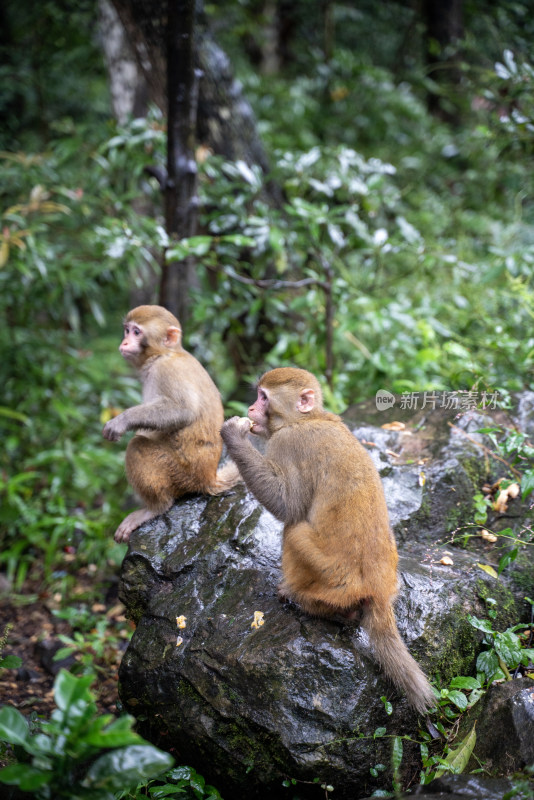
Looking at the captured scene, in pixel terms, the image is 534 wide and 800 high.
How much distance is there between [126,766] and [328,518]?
1253mm

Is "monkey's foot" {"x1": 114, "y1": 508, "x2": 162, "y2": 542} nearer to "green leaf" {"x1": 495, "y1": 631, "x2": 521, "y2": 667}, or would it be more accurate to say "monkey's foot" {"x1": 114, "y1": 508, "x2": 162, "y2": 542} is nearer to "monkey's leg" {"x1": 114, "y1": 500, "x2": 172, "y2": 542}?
"monkey's leg" {"x1": 114, "y1": 500, "x2": 172, "y2": 542}

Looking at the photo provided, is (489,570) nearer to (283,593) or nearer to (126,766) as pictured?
(283,593)

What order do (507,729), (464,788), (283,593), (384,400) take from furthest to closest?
Answer: (384,400) < (283,593) < (507,729) < (464,788)

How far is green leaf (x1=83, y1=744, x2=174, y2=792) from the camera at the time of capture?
6.57 ft

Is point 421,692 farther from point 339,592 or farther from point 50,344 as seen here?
point 50,344

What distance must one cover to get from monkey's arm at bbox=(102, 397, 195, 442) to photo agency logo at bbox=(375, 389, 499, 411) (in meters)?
1.63

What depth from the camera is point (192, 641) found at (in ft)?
9.88

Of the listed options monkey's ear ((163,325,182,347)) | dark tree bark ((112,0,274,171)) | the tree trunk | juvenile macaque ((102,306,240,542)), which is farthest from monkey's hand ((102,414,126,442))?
the tree trunk

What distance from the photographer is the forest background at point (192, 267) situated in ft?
16.1

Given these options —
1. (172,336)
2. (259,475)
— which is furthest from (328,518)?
(172,336)

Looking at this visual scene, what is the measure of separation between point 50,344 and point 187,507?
10.8ft

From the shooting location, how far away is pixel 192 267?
618cm

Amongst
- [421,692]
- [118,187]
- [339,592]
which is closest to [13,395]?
[118,187]

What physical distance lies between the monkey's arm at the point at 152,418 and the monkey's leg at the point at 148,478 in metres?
0.16
